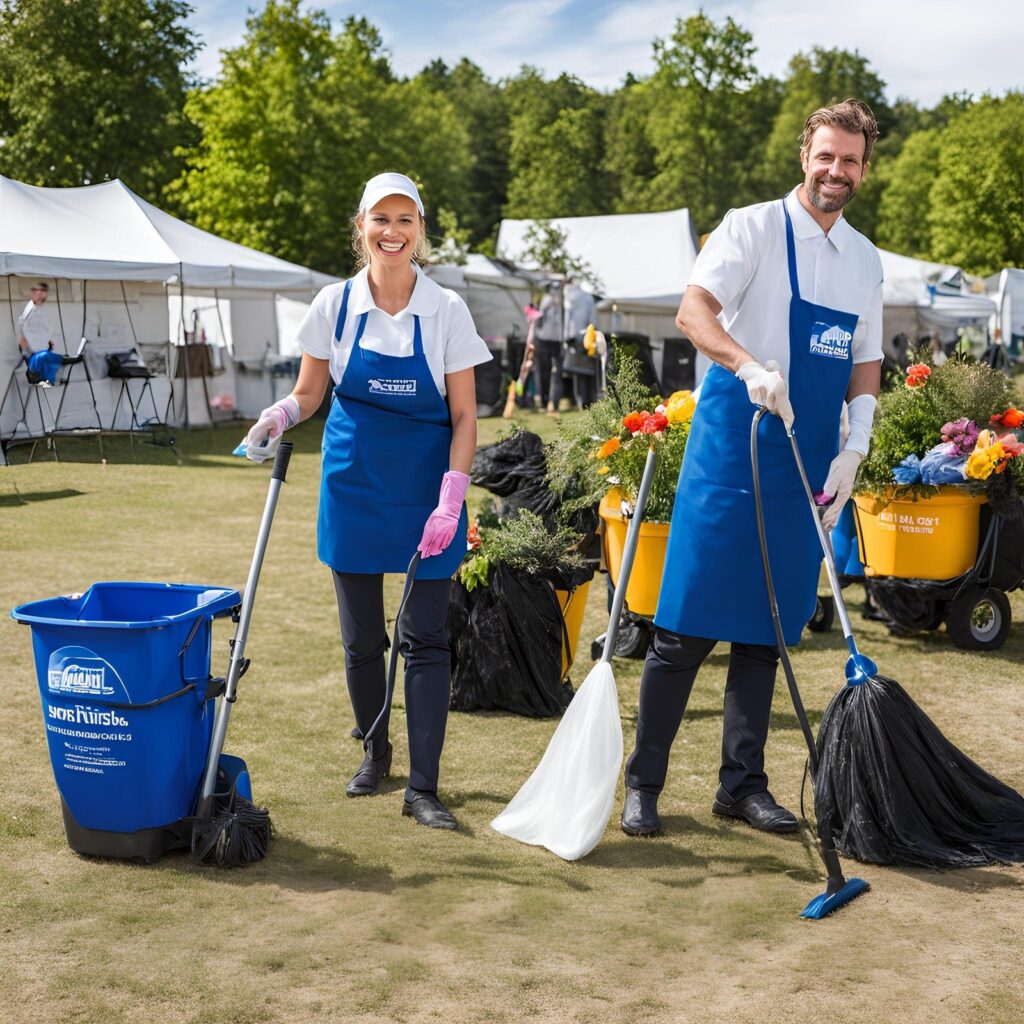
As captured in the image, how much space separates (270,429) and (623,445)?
6.97 feet

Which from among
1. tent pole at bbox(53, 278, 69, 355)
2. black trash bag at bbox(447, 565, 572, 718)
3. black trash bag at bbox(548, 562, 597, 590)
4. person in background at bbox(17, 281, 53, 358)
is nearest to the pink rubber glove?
black trash bag at bbox(447, 565, 572, 718)

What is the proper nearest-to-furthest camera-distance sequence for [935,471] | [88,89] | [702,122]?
[935,471], [88,89], [702,122]

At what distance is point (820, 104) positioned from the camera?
6369 centimetres

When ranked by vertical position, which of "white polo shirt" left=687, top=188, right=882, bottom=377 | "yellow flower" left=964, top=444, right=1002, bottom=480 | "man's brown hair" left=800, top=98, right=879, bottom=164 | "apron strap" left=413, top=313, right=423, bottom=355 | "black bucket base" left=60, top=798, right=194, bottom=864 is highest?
"man's brown hair" left=800, top=98, right=879, bottom=164

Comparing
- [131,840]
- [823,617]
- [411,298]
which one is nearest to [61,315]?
[823,617]

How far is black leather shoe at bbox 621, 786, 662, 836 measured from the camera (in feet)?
12.5

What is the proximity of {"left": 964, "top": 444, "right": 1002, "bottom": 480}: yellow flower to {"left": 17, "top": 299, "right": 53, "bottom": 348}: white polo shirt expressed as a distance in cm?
1052

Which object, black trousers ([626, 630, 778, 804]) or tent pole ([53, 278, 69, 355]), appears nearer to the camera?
black trousers ([626, 630, 778, 804])

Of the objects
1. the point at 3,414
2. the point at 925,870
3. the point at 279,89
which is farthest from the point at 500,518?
the point at 279,89

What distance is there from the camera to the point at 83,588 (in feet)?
23.9

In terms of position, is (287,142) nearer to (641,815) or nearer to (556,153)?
(641,815)

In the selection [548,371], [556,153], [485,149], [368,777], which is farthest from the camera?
[485,149]

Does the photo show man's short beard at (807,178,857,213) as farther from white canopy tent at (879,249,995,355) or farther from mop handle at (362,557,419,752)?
white canopy tent at (879,249,995,355)

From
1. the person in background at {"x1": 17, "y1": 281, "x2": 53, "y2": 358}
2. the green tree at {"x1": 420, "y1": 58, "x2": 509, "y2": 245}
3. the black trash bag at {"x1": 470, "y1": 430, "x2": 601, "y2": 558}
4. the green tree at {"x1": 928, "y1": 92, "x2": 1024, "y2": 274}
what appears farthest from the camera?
the green tree at {"x1": 420, "y1": 58, "x2": 509, "y2": 245}
